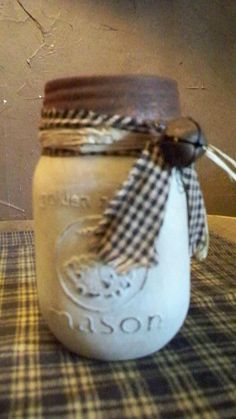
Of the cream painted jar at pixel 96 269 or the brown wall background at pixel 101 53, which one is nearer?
the cream painted jar at pixel 96 269

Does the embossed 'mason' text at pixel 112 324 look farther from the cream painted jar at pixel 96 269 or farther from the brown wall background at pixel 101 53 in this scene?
the brown wall background at pixel 101 53

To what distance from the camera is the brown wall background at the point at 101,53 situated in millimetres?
845

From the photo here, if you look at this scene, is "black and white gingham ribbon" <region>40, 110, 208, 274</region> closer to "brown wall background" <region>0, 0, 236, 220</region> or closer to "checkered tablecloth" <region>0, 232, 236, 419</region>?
"checkered tablecloth" <region>0, 232, 236, 419</region>

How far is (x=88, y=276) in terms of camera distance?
1.09 feet

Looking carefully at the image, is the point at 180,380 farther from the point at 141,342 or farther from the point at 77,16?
the point at 77,16

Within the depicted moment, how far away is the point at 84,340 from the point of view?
0.35 metres

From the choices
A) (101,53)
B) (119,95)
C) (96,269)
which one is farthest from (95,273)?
(101,53)

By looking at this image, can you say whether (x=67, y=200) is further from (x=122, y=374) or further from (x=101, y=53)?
(x=101, y=53)

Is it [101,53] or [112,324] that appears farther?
[101,53]

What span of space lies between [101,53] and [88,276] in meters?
0.64

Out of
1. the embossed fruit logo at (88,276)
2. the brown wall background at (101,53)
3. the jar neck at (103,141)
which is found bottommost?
the embossed fruit logo at (88,276)

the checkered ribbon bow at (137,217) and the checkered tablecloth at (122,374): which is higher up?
the checkered ribbon bow at (137,217)

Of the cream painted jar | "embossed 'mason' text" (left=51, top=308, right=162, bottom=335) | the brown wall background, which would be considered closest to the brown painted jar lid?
the cream painted jar

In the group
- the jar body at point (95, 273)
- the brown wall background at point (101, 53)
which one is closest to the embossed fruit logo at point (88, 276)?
the jar body at point (95, 273)
